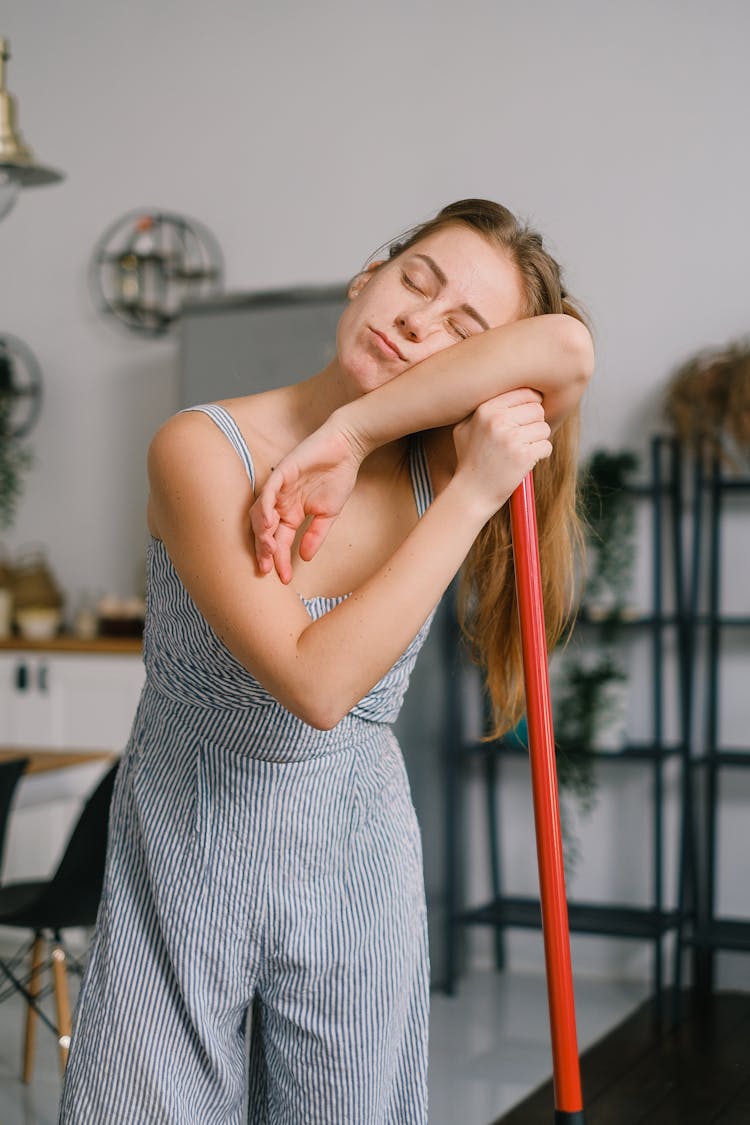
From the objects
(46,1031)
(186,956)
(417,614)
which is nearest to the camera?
(417,614)

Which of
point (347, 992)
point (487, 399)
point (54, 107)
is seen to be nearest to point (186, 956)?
point (347, 992)

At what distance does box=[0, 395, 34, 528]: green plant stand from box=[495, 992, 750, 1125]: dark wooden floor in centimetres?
282

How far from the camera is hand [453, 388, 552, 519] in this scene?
114 cm

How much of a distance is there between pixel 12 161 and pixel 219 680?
1972mm

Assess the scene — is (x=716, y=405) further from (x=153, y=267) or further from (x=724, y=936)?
(x=153, y=267)

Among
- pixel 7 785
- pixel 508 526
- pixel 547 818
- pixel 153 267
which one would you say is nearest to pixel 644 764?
pixel 7 785

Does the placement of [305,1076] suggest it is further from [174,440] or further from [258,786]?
[174,440]

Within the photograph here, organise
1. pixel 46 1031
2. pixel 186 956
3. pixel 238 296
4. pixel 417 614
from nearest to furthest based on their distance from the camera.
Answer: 1. pixel 417 614
2. pixel 186 956
3. pixel 46 1031
4. pixel 238 296

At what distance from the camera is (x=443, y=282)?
1.22 m

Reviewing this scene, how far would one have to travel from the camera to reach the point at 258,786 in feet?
4.02

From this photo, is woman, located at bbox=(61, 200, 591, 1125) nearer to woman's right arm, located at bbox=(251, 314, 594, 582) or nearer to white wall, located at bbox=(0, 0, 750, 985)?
woman's right arm, located at bbox=(251, 314, 594, 582)

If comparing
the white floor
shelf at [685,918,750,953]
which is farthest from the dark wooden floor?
shelf at [685,918,750,953]

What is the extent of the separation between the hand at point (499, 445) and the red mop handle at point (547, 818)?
0.05 metres

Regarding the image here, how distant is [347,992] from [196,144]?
3950mm
